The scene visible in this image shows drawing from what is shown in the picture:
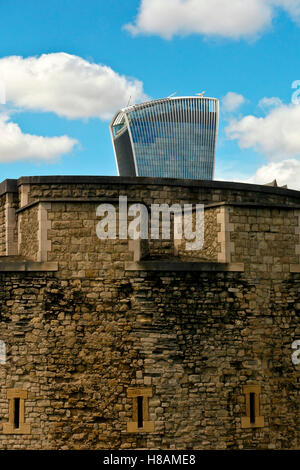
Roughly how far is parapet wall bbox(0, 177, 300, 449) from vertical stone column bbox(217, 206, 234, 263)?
0.02 m

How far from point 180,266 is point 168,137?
132 meters

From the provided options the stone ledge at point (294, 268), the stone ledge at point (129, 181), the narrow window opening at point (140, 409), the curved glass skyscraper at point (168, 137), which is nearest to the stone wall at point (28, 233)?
the stone ledge at point (129, 181)

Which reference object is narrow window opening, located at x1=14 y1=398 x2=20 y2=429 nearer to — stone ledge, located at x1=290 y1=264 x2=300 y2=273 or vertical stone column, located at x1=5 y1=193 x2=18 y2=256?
vertical stone column, located at x1=5 y1=193 x2=18 y2=256

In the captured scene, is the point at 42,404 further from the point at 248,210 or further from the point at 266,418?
the point at 248,210

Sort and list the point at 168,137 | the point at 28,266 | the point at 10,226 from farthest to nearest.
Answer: the point at 168,137 < the point at 10,226 < the point at 28,266

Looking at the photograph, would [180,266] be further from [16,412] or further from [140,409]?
[16,412]

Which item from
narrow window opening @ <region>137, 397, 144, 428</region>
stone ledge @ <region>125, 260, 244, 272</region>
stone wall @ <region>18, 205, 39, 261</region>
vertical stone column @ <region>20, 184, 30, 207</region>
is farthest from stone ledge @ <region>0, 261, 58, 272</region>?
narrow window opening @ <region>137, 397, 144, 428</region>

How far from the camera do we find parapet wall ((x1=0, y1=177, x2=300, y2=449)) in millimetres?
13539

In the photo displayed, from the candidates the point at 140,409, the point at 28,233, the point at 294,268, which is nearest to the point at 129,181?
the point at 28,233

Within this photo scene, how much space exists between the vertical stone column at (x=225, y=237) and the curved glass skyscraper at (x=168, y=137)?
4850 inches

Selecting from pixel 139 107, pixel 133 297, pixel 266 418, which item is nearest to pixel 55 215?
pixel 133 297

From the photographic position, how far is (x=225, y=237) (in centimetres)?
1439

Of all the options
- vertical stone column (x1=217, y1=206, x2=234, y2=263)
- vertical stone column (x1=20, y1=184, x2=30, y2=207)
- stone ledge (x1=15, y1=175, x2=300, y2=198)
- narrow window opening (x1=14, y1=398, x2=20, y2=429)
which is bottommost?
narrow window opening (x1=14, y1=398, x2=20, y2=429)

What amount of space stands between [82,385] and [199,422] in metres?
2.72
